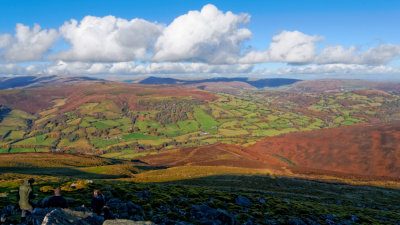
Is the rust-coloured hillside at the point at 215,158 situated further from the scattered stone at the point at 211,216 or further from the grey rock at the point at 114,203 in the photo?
the scattered stone at the point at 211,216

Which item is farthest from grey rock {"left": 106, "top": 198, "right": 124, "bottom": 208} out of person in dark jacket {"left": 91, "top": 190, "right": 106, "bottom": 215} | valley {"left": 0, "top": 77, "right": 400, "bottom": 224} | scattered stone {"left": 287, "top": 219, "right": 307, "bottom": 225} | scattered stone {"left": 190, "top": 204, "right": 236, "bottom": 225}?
scattered stone {"left": 287, "top": 219, "right": 307, "bottom": 225}

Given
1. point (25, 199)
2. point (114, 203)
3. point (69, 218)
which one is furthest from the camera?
point (114, 203)

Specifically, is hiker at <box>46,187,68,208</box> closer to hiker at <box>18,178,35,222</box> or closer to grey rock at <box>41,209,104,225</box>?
hiker at <box>18,178,35,222</box>

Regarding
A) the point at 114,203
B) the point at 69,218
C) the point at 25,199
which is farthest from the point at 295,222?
the point at 25,199

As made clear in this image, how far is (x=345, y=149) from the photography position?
127438mm

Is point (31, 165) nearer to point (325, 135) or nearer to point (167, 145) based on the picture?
point (167, 145)

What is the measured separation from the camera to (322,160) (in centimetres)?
12244

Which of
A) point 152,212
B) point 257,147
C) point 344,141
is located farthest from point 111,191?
point 344,141

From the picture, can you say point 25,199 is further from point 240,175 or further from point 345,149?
point 345,149

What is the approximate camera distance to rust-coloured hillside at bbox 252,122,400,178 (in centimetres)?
10700

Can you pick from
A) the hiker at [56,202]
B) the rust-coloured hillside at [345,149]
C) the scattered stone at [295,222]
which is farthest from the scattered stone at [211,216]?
the rust-coloured hillside at [345,149]

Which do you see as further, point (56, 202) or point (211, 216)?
point (211, 216)

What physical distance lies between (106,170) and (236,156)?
74.2 meters

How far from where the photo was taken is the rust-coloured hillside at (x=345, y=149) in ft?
351
